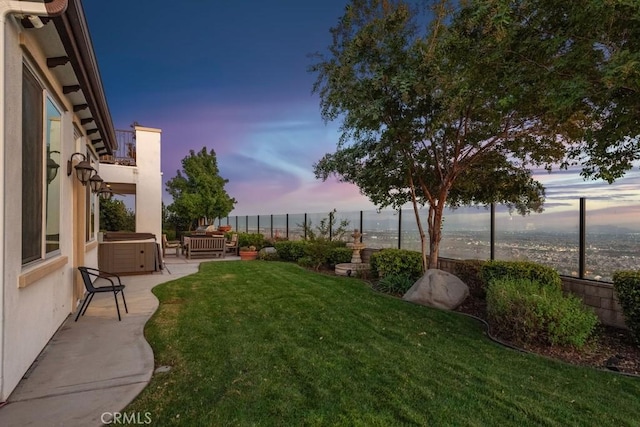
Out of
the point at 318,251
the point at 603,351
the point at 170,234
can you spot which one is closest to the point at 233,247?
the point at 318,251

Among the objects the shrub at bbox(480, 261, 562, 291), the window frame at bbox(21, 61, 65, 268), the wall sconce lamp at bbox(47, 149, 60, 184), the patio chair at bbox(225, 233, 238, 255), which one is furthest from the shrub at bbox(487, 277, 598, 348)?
the patio chair at bbox(225, 233, 238, 255)

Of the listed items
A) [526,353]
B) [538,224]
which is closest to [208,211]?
[538,224]

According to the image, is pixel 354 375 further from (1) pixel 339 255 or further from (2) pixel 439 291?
(1) pixel 339 255

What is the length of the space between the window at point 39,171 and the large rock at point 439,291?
564 centimetres

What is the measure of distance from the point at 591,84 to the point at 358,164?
4.80 meters

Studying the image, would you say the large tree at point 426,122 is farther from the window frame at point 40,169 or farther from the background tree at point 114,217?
the background tree at point 114,217

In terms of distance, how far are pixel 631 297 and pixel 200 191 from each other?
20426 mm

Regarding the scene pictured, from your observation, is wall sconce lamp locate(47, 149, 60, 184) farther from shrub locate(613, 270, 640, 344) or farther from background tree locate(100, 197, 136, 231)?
background tree locate(100, 197, 136, 231)

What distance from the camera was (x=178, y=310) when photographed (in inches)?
222

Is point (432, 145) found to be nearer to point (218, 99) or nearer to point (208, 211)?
point (218, 99)

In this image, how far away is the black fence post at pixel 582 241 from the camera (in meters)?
5.82

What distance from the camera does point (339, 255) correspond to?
35.8ft

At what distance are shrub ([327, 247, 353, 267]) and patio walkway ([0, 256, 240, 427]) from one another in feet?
21.0

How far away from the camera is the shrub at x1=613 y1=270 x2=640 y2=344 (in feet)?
14.0
